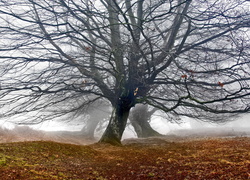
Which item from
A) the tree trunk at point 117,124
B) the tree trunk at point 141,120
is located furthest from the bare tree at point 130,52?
the tree trunk at point 141,120

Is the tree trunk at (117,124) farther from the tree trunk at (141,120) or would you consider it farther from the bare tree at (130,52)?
the tree trunk at (141,120)

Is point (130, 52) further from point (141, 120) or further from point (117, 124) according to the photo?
point (141, 120)

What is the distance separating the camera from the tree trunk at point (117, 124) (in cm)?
830

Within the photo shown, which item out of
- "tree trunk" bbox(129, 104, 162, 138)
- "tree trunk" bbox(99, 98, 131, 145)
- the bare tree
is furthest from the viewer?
"tree trunk" bbox(129, 104, 162, 138)

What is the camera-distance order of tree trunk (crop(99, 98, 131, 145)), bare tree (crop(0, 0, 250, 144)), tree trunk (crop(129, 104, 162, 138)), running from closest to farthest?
bare tree (crop(0, 0, 250, 144)) → tree trunk (crop(99, 98, 131, 145)) → tree trunk (crop(129, 104, 162, 138))

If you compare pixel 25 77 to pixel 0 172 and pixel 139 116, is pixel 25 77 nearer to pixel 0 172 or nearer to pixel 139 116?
pixel 0 172

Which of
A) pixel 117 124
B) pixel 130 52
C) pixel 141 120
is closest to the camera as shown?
pixel 130 52

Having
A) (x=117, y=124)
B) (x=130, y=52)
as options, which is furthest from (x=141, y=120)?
(x=130, y=52)

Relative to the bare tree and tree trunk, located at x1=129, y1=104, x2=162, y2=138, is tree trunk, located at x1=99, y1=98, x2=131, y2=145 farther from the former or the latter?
tree trunk, located at x1=129, y1=104, x2=162, y2=138

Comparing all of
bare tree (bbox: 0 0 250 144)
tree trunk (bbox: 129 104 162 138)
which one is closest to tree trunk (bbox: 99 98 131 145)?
bare tree (bbox: 0 0 250 144)

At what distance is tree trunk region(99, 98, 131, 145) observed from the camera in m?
8.30

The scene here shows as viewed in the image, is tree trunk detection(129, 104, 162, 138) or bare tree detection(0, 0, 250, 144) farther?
tree trunk detection(129, 104, 162, 138)

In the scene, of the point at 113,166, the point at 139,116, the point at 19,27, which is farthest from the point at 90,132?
the point at 113,166

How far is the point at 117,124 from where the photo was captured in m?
8.68
